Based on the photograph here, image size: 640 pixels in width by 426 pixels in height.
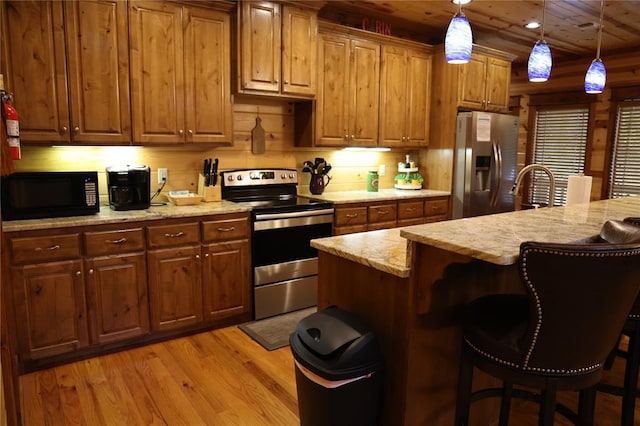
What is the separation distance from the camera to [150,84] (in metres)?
3.07

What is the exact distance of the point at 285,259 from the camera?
3.48 meters

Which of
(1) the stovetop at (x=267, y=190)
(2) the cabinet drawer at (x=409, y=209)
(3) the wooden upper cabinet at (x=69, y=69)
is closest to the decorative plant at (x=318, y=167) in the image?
(1) the stovetop at (x=267, y=190)

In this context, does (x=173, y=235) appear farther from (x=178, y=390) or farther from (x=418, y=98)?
(x=418, y=98)

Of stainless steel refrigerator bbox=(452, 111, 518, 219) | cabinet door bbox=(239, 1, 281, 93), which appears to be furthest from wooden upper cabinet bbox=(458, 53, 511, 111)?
cabinet door bbox=(239, 1, 281, 93)

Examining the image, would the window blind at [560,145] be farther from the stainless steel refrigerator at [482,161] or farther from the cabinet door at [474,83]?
the cabinet door at [474,83]

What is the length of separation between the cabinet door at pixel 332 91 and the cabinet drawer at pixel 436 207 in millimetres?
1090

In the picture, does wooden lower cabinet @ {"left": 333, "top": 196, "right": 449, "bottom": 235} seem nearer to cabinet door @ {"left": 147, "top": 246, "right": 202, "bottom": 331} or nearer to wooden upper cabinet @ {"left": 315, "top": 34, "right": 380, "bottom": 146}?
wooden upper cabinet @ {"left": 315, "top": 34, "right": 380, "bottom": 146}

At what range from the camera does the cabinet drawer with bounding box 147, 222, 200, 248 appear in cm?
290

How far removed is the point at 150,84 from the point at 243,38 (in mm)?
798

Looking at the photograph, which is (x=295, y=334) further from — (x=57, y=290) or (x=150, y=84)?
(x=150, y=84)

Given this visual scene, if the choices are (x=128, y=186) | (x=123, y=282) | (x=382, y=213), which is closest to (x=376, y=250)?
(x=123, y=282)

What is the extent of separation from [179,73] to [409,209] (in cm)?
239

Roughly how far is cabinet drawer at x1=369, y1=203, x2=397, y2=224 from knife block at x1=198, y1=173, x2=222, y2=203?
4.41 feet

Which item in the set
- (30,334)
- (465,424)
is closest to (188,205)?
(30,334)
